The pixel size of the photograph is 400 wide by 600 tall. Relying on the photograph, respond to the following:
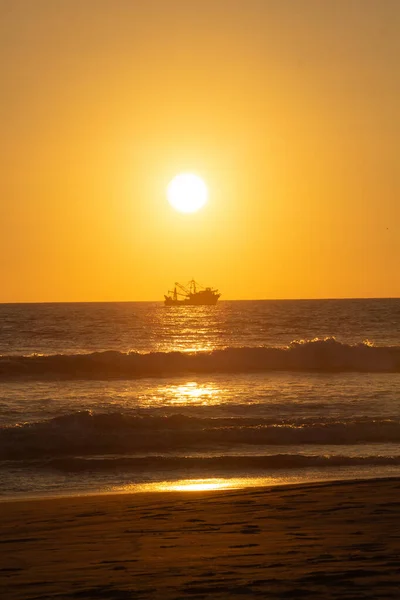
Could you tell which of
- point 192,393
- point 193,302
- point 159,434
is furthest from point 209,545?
point 193,302

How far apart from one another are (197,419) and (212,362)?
759 inches

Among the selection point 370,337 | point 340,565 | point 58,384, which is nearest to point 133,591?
point 340,565

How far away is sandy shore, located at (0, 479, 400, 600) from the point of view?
655 centimetres

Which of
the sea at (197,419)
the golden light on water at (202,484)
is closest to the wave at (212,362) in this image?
the sea at (197,419)

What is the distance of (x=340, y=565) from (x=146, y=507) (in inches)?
153

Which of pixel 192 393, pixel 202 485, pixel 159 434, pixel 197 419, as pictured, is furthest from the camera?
pixel 192 393

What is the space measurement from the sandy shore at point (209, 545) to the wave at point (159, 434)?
639 centimetres

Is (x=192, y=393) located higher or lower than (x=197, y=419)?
lower

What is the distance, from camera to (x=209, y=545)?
26.1ft

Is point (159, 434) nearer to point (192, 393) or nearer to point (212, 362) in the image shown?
point (192, 393)

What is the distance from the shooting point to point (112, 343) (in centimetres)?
6159

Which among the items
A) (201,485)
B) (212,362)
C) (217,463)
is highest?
(212,362)

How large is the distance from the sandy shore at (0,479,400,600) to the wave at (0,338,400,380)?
25465 millimetres

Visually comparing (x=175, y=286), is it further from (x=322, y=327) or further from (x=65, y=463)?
(x=65, y=463)
